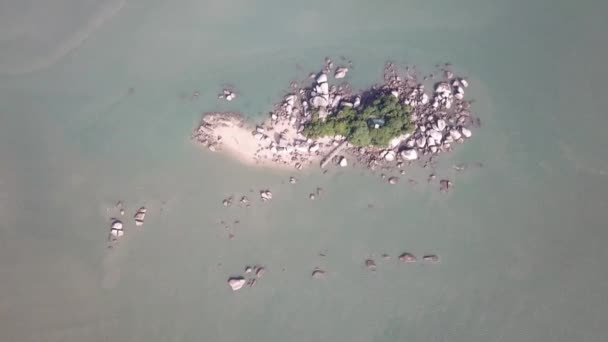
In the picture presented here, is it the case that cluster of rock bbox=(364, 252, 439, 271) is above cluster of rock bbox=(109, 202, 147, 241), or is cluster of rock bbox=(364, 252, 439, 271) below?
below

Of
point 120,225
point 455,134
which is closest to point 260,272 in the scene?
point 120,225

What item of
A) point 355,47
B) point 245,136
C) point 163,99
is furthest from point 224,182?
point 355,47

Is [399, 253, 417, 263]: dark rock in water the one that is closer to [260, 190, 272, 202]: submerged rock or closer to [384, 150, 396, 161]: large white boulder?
[384, 150, 396, 161]: large white boulder

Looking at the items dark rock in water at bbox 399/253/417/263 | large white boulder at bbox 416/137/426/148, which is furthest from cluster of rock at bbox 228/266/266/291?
large white boulder at bbox 416/137/426/148

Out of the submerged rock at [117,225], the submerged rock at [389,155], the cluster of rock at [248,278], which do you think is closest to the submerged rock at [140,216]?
the submerged rock at [117,225]

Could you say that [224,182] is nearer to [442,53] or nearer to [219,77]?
[219,77]

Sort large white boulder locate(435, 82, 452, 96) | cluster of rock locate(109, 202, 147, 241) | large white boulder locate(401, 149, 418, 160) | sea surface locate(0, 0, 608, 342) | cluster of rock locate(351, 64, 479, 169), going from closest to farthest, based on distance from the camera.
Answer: sea surface locate(0, 0, 608, 342), large white boulder locate(401, 149, 418, 160), cluster of rock locate(351, 64, 479, 169), cluster of rock locate(109, 202, 147, 241), large white boulder locate(435, 82, 452, 96)

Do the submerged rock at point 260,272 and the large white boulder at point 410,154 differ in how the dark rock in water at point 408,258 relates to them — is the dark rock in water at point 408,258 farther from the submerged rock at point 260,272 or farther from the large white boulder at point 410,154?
the submerged rock at point 260,272
